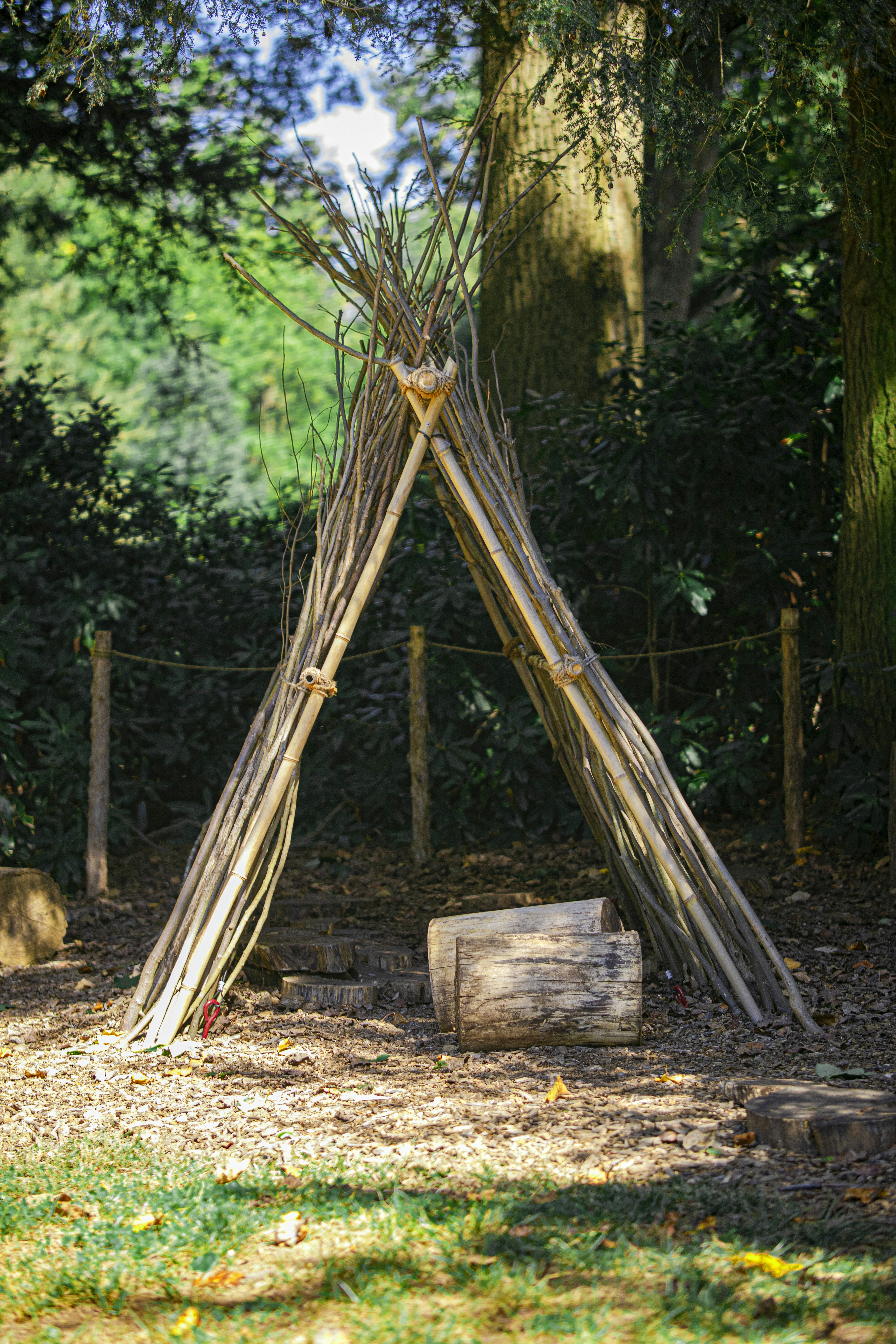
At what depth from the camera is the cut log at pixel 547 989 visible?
125 inches

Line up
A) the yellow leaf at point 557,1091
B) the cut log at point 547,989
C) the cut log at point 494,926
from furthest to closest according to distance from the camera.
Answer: the cut log at point 494,926 < the cut log at point 547,989 < the yellow leaf at point 557,1091

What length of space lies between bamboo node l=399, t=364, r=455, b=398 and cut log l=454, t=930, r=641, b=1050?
1783 mm

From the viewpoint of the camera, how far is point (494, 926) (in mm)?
3414

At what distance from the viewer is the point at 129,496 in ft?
23.6

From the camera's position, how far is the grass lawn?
1716 millimetres

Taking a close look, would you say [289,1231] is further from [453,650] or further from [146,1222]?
[453,650]

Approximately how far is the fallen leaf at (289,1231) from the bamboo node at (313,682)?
1.77m

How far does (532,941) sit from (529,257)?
4.92 metres

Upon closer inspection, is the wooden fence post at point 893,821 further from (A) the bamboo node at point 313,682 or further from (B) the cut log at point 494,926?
(A) the bamboo node at point 313,682

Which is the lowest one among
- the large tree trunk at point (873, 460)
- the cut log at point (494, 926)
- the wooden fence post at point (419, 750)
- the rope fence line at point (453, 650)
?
the cut log at point (494, 926)

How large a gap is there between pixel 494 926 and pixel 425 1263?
5.05ft

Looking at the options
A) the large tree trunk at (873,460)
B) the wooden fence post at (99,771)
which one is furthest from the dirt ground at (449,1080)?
the large tree trunk at (873,460)

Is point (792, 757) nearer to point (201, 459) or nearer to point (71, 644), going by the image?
point (71, 644)

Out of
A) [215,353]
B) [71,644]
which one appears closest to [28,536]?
[71,644]
